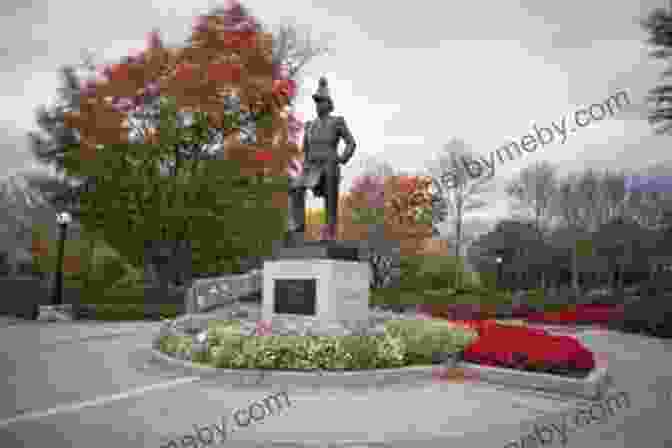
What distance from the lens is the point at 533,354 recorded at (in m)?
8.62

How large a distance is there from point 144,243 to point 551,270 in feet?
142

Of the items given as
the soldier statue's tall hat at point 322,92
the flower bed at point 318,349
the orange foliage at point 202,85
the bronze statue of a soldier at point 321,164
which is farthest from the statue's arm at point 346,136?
the orange foliage at point 202,85

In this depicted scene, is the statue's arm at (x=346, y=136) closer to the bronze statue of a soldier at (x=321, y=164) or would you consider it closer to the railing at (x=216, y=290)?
the bronze statue of a soldier at (x=321, y=164)

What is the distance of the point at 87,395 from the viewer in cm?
755

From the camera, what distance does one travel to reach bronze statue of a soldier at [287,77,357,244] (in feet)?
37.3

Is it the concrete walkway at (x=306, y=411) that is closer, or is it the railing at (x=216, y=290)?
the concrete walkway at (x=306, y=411)

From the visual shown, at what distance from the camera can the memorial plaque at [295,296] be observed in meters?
10.4

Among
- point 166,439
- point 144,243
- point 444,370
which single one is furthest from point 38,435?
point 144,243

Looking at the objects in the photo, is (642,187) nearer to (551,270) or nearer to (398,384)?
(551,270)

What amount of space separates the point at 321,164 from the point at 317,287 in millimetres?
2828

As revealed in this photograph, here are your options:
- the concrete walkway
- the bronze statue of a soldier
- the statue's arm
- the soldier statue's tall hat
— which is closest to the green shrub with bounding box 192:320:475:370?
the concrete walkway

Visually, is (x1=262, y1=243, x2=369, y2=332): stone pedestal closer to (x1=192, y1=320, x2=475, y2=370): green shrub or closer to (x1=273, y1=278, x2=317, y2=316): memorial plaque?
(x1=273, y1=278, x2=317, y2=316): memorial plaque

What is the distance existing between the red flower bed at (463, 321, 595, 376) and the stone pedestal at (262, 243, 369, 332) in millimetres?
2510

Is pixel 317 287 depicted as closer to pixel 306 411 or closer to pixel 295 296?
pixel 295 296
